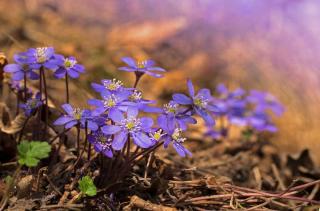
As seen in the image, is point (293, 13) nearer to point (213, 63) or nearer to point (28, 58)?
point (213, 63)

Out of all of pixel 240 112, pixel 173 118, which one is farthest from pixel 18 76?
pixel 240 112

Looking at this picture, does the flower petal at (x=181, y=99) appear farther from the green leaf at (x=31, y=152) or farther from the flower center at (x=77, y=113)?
the green leaf at (x=31, y=152)

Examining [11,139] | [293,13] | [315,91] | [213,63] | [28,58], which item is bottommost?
[11,139]

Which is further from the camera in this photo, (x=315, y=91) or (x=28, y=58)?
(x=315, y=91)

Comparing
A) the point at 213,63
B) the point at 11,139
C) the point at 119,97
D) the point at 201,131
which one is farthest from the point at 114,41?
the point at 119,97

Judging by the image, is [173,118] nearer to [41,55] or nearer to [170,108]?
[170,108]

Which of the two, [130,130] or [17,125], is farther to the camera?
[17,125]
